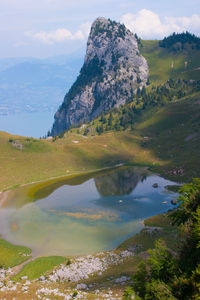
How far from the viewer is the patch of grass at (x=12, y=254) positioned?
62.0m

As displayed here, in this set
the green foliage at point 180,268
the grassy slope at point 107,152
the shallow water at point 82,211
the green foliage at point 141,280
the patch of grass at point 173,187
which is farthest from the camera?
the grassy slope at point 107,152

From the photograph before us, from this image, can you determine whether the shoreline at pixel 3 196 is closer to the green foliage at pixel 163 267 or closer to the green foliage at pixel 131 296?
the green foliage at pixel 131 296

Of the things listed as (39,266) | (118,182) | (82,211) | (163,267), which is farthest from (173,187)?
(163,267)

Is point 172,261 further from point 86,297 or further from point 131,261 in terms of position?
point 131,261

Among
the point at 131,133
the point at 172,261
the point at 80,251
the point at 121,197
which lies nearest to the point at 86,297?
the point at 172,261

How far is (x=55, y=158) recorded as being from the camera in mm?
154000

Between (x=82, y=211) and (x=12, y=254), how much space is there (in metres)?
31.2

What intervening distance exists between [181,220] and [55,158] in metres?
127

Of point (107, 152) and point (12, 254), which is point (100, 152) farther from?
point (12, 254)

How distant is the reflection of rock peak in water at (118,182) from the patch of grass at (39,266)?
168 ft

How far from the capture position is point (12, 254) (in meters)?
65.6

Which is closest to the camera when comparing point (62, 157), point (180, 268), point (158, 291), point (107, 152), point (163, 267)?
point (158, 291)

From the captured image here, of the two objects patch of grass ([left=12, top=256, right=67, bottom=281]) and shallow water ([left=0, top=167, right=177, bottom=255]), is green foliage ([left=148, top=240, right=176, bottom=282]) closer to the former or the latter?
patch of grass ([left=12, top=256, right=67, bottom=281])

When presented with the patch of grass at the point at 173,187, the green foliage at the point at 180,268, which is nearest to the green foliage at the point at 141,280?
the green foliage at the point at 180,268
